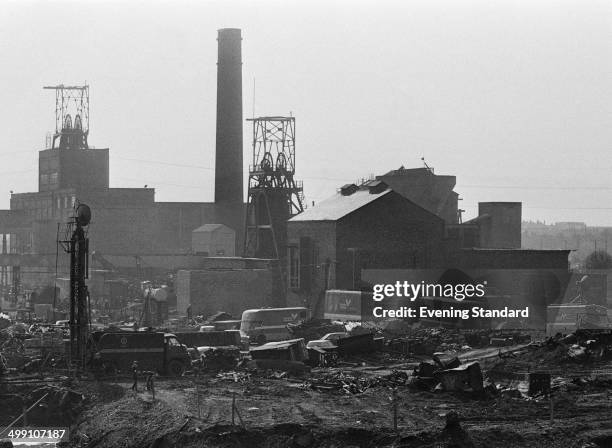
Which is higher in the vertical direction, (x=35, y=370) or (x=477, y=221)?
(x=477, y=221)

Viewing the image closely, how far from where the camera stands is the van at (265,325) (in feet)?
156

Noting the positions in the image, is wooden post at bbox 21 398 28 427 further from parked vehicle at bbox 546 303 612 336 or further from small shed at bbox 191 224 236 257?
small shed at bbox 191 224 236 257

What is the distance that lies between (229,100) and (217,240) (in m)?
12.2

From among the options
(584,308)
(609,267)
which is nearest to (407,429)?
(584,308)

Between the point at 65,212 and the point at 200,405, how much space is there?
73483mm

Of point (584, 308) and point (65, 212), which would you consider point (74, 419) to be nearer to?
point (584, 308)

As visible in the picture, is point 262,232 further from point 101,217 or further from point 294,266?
point 101,217

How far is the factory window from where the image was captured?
64812mm

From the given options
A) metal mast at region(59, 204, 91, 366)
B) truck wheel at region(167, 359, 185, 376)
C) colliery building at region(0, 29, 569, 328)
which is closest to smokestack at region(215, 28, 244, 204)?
colliery building at region(0, 29, 569, 328)

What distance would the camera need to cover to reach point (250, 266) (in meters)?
70.9

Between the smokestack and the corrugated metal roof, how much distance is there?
1419cm
